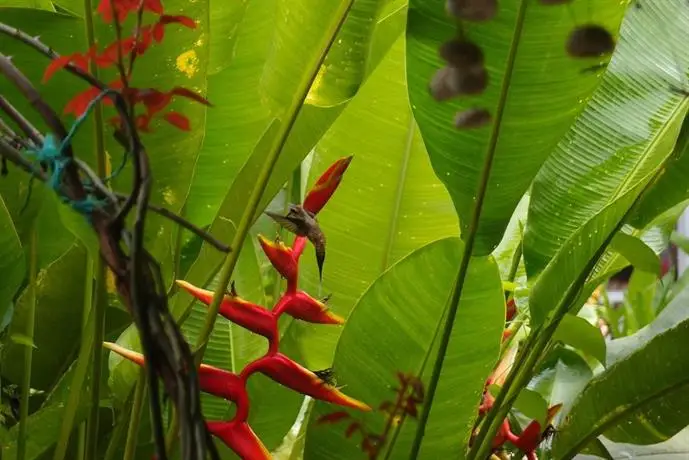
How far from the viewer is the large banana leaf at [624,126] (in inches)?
22.7

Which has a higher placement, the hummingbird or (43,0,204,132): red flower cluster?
(43,0,204,132): red flower cluster

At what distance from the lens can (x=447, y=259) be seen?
455 mm

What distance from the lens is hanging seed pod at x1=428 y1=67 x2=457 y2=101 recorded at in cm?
42

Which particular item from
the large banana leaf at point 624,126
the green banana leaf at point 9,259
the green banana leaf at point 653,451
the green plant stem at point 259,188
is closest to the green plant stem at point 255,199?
the green plant stem at point 259,188

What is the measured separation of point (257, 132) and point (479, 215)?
0.66ft

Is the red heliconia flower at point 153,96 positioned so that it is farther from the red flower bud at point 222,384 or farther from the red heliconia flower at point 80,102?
the red flower bud at point 222,384

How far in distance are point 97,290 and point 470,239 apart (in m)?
0.21

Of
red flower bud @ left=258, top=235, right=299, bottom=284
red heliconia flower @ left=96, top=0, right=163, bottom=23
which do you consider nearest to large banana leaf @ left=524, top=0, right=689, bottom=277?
red flower bud @ left=258, top=235, right=299, bottom=284

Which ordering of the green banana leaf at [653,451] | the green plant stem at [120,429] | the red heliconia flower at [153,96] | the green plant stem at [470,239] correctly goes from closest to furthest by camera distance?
the red heliconia flower at [153,96], the green plant stem at [470,239], the green plant stem at [120,429], the green banana leaf at [653,451]

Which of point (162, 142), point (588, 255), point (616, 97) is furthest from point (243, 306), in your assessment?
point (616, 97)

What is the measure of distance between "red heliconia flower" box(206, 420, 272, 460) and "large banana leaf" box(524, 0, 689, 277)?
0.84ft

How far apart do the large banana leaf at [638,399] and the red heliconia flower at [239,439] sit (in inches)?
11.2

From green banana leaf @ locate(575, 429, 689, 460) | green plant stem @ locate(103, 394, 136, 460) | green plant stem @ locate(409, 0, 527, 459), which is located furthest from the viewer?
green banana leaf @ locate(575, 429, 689, 460)

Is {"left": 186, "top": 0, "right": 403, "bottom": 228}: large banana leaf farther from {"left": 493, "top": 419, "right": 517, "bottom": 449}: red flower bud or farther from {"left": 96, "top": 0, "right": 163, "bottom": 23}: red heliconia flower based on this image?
{"left": 493, "top": 419, "right": 517, "bottom": 449}: red flower bud
